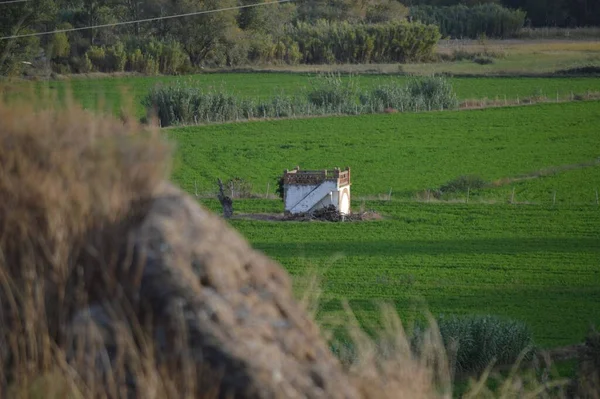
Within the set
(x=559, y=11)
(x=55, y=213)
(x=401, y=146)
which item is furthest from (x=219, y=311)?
(x=559, y=11)

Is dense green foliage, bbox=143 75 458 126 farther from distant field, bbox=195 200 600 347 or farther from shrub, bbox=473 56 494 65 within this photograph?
distant field, bbox=195 200 600 347

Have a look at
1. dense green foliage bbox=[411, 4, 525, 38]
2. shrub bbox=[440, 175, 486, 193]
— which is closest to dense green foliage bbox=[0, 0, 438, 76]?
dense green foliage bbox=[411, 4, 525, 38]

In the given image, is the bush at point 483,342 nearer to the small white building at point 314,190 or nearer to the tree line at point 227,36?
the small white building at point 314,190

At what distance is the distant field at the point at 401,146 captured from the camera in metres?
48.0

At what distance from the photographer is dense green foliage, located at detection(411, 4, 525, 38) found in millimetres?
101938

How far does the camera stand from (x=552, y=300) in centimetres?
2580

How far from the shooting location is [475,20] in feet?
347

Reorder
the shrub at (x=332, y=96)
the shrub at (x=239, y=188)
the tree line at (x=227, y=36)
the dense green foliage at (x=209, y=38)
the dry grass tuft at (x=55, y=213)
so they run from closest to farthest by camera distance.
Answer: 1. the dry grass tuft at (x=55, y=213)
2. the shrub at (x=239, y=188)
3. the shrub at (x=332, y=96)
4. the tree line at (x=227, y=36)
5. the dense green foliage at (x=209, y=38)

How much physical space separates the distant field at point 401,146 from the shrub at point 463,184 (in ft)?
1.95

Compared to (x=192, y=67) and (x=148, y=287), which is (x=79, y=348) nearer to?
(x=148, y=287)

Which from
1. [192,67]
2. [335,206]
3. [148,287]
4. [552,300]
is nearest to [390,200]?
[335,206]

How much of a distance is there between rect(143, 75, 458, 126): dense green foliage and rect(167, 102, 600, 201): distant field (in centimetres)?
258

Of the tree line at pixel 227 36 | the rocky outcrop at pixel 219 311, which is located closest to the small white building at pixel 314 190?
the rocky outcrop at pixel 219 311

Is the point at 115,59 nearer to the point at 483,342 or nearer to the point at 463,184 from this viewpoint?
the point at 463,184
